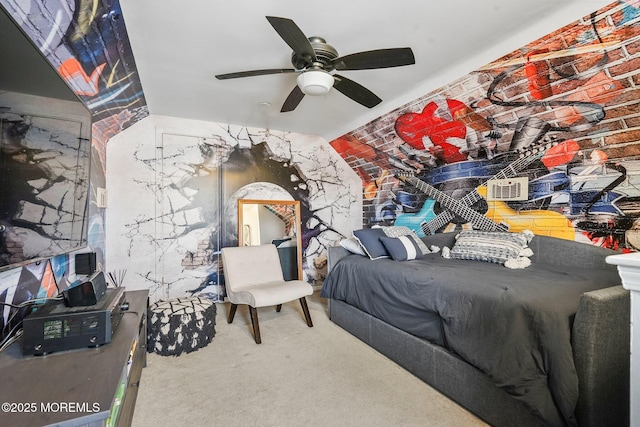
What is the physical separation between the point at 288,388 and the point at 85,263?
5.46ft

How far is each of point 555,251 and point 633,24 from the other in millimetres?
1562

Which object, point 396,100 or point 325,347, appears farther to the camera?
point 396,100

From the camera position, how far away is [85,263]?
217 centimetres

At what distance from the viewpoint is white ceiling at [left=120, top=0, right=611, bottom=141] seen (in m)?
1.76

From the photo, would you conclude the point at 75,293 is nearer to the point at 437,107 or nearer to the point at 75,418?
the point at 75,418

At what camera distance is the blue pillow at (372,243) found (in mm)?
Answer: 2957

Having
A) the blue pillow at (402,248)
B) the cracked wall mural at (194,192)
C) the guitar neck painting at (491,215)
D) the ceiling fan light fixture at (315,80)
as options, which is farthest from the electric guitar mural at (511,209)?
the ceiling fan light fixture at (315,80)

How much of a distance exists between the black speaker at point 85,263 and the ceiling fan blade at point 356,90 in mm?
2131

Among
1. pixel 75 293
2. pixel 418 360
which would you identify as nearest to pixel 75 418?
pixel 75 293

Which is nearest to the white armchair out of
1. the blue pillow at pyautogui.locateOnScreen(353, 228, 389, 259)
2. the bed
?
the bed

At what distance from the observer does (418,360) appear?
2064mm

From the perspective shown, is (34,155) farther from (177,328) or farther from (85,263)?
(177,328)

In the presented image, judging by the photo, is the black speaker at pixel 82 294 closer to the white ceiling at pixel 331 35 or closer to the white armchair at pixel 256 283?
the white armchair at pixel 256 283

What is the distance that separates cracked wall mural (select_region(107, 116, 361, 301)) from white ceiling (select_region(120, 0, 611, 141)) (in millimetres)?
793
